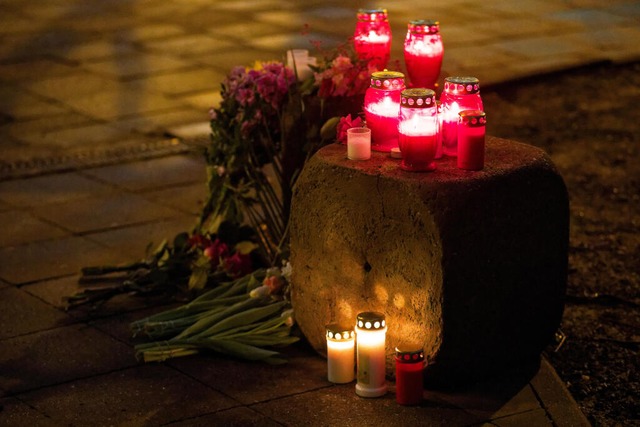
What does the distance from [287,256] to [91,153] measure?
2845mm

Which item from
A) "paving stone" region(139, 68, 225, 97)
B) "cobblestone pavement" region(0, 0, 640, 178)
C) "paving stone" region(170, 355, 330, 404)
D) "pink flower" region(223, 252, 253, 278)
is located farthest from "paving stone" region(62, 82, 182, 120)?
"paving stone" region(170, 355, 330, 404)

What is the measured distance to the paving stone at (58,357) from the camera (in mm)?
4746

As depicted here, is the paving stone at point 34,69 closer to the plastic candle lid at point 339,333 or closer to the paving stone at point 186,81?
the paving stone at point 186,81

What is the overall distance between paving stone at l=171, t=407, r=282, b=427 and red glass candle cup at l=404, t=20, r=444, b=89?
1.68 metres

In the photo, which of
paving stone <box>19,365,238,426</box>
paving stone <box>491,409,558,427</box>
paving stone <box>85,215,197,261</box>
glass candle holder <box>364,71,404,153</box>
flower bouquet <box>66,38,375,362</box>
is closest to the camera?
paving stone <box>491,409,558,427</box>

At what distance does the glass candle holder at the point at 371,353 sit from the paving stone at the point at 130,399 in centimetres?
48

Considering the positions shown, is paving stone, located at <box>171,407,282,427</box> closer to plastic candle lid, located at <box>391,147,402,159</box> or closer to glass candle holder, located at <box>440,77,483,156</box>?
plastic candle lid, located at <box>391,147,402,159</box>

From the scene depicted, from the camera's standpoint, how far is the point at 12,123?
860 centimetres

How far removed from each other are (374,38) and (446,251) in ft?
4.92

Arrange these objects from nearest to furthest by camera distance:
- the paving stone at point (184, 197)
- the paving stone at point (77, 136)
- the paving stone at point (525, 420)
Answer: the paving stone at point (525, 420) → the paving stone at point (184, 197) → the paving stone at point (77, 136)

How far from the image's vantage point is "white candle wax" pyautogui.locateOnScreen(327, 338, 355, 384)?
4571 millimetres

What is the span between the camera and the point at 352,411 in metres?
4.40

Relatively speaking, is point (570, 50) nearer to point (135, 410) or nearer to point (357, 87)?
point (357, 87)

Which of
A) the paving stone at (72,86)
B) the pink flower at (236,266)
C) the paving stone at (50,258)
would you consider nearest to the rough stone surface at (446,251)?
the pink flower at (236,266)
